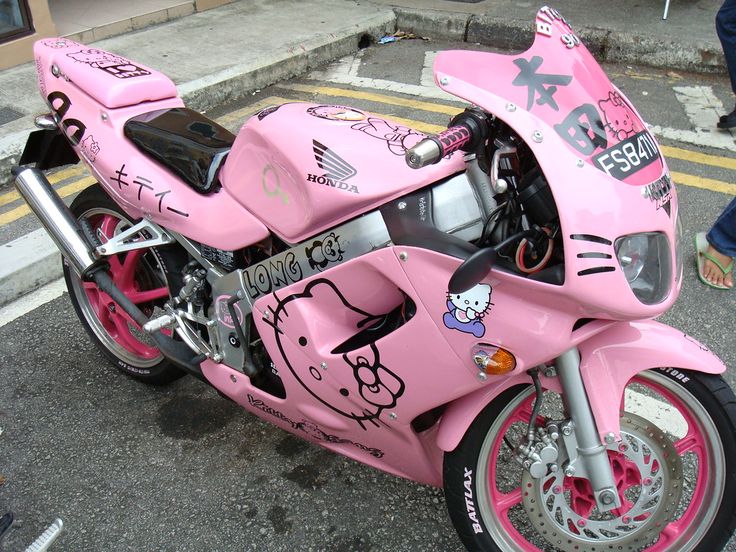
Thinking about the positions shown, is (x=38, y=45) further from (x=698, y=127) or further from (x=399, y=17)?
(x=399, y=17)

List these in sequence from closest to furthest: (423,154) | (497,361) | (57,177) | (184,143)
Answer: (423,154) → (497,361) → (184,143) → (57,177)

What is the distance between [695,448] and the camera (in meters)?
1.84

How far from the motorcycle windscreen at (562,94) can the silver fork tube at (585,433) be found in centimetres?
46

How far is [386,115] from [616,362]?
147 inches

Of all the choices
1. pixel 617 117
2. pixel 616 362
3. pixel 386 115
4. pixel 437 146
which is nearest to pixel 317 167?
pixel 437 146

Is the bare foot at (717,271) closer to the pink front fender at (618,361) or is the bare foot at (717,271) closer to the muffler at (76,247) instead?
the pink front fender at (618,361)

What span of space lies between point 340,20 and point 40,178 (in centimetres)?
476

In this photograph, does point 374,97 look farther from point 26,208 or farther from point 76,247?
point 76,247

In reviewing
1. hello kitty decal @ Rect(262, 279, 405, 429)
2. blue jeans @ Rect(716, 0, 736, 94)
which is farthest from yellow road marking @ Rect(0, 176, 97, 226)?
blue jeans @ Rect(716, 0, 736, 94)

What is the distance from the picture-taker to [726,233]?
3.27 metres

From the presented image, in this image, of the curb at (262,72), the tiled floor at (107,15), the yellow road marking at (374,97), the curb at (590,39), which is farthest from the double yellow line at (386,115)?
the tiled floor at (107,15)

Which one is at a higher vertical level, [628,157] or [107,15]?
[628,157]

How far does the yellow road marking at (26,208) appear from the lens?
3.92 meters

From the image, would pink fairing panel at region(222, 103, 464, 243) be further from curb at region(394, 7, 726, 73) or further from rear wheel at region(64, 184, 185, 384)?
curb at region(394, 7, 726, 73)
